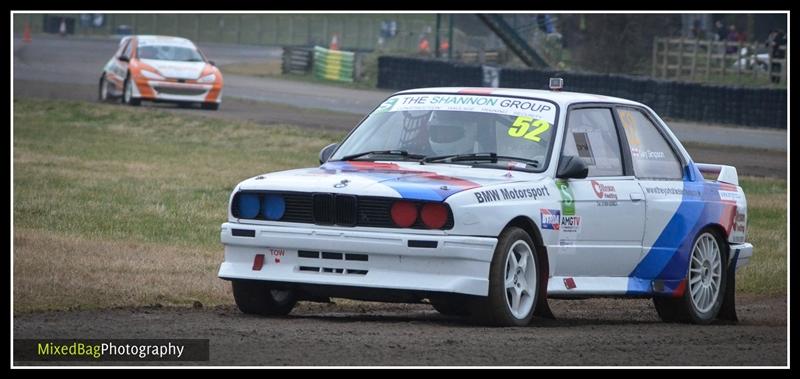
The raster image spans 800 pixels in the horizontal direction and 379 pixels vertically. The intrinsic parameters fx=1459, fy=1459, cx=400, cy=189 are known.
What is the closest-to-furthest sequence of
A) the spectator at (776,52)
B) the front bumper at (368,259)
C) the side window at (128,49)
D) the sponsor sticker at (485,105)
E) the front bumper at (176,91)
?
1. the front bumper at (368,259)
2. the sponsor sticker at (485,105)
3. the front bumper at (176,91)
4. the side window at (128,49)
5. the spectator at (776,52)

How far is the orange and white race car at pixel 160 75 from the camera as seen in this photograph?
29141 mm

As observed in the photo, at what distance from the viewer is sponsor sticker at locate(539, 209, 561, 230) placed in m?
8.25

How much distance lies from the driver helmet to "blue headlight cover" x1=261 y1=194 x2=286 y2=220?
1.14 metres

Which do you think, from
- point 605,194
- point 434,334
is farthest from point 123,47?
point 434,334

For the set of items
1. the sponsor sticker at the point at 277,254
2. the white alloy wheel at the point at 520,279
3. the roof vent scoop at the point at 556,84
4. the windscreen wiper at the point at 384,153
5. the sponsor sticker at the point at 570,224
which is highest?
the roof vent scoop at the point at 556,84

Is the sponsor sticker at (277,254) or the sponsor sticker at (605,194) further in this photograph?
the sponsor sticker at (605,194)

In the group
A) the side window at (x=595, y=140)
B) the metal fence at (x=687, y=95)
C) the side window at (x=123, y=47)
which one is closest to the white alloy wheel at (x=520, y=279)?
the side window at (x=595, y=140)

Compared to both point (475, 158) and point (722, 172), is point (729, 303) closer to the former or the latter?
point (722, 172)

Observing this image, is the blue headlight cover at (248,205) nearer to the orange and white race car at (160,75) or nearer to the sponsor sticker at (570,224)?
the sponsor sticker at (570,224)

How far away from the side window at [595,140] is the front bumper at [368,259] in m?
1.38

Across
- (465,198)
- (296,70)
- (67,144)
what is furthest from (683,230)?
(296,70)

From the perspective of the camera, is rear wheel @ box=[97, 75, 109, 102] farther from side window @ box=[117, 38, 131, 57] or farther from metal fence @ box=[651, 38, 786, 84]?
metal fence @ box=[651, 38, 786, 84]

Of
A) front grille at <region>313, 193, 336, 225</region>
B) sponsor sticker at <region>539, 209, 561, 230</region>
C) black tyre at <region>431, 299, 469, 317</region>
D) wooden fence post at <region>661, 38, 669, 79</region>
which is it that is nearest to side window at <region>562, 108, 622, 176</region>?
sponsor sticker at <region>539, 209, 561, 230</region>
